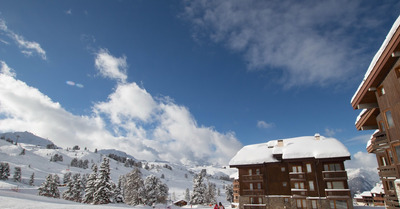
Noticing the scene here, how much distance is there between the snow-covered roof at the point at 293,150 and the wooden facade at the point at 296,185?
0.86m

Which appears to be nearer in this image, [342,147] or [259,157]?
[342,147]

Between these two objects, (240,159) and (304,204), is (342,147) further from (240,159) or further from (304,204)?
(240,159)

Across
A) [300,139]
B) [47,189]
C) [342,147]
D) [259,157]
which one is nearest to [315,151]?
[342,147]

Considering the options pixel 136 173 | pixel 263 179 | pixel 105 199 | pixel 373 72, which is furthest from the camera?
pixel 136 173

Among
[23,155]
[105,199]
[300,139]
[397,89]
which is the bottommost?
[105,199]

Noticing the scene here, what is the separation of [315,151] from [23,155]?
238794mm

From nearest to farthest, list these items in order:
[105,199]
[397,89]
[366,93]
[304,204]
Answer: [397,89] → [366,93] → [304,204] → [105,199]

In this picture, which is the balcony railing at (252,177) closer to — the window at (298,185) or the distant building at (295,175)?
the distant building at (295,175)

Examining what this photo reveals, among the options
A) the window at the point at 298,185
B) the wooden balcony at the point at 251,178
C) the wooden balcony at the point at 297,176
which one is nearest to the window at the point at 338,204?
the window at the point at 298,185

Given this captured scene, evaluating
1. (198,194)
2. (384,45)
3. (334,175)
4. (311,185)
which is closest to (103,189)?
(198,194)

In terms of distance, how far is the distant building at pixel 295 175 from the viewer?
30.0m

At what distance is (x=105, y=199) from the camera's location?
48.4 m

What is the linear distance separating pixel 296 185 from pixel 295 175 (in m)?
1.42

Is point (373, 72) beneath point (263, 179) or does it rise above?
above
